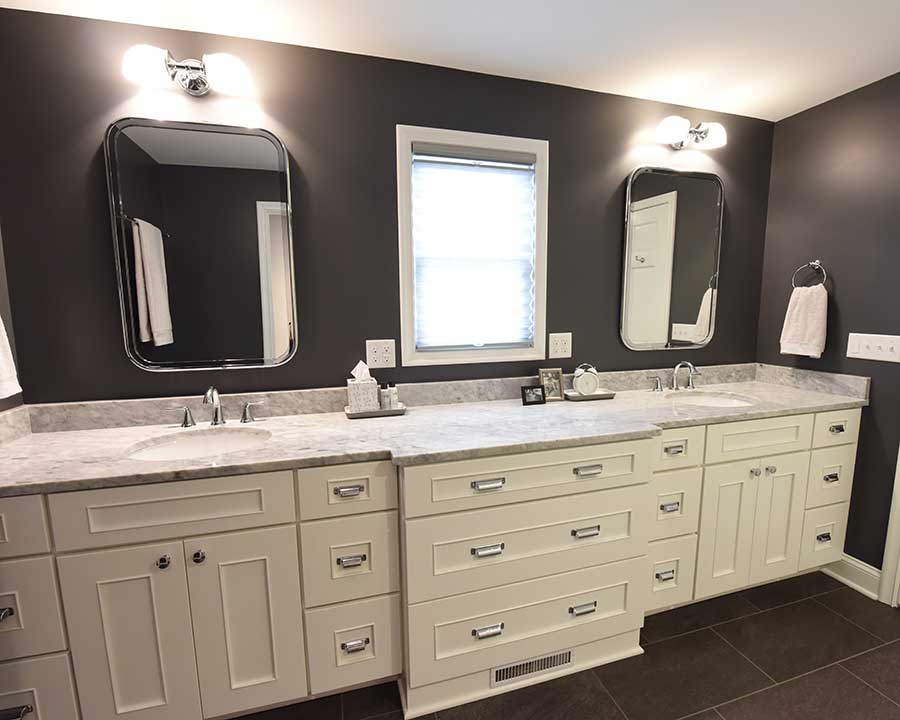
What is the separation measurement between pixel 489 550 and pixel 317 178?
1557mm

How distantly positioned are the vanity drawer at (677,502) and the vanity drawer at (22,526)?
197 cm

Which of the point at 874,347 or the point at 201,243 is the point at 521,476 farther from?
the point at 874,347

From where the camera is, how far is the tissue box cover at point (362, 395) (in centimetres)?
177

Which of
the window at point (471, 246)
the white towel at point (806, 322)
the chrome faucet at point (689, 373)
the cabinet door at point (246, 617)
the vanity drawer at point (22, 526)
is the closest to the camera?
the vanity drawer at point (22, 526)

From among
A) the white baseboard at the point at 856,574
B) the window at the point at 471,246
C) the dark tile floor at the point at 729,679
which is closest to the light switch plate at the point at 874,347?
the white baseboard at the point at 856,574

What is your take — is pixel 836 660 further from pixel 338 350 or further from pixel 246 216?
pixel 246 216

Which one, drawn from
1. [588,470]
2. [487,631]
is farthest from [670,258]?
[487,631]

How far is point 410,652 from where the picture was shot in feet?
4.64

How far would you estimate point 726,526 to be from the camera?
73.6 inches

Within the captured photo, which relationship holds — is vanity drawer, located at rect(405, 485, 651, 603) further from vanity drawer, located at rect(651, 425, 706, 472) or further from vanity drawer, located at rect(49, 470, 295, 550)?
vanity drawer, located at rect(49, 470, 295, 550)

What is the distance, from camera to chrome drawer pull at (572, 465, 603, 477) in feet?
5.00

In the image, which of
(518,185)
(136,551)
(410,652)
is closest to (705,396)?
(518,185)

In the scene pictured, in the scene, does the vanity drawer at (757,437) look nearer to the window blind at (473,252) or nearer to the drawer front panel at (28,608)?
the window blind at (473,252)

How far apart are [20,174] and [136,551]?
4.49 ft
